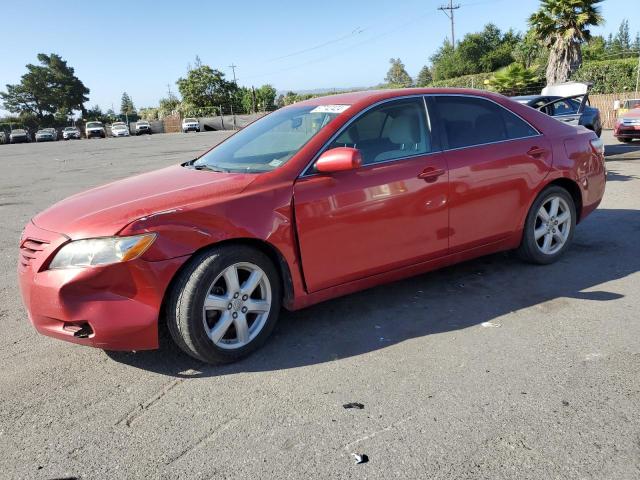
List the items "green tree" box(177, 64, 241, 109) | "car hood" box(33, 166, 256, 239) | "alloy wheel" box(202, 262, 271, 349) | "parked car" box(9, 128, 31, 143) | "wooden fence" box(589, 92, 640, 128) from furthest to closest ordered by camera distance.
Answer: "green tree" box(177, 64, 241, 109) < "parked car" box(9, 128, 31, 143) < "wooden fence" box(589, 92, 640, 128) < "alloy wheel" box(202, 262, 271, 349) < "car hood" box(33, 166, 256, 239)

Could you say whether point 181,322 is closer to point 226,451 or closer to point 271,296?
point 271,296

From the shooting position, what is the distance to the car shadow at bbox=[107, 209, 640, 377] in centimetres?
332

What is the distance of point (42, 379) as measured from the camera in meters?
3.15

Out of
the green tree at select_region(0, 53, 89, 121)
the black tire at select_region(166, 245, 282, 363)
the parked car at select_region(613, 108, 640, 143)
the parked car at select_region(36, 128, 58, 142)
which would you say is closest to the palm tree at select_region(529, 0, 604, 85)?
the parked car at select_region(613, 108, 640, 143)

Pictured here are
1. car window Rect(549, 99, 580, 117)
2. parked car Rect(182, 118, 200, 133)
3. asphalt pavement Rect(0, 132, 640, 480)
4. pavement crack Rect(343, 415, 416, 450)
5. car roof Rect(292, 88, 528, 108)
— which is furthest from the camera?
parked car Rect(182, 118, 200, 133)

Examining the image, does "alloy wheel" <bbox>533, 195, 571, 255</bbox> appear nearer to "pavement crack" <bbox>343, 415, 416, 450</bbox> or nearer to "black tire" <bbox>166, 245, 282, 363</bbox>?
"pavement crack" <bbox>343, 415, 416, 450</bbox>

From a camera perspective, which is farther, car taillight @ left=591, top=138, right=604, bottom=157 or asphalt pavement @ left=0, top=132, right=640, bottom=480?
car taillight @ left=591, top=138, right=604, bottom=157

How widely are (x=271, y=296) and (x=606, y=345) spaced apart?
2112 mm

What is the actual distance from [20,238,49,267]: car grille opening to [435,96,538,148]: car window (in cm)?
291

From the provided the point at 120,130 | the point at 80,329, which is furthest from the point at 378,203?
the point at 120,130

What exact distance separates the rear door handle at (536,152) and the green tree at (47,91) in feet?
264

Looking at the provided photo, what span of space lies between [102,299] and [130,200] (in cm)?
69

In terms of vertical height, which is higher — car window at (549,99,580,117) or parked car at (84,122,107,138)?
parked car at (84,122,107,138)

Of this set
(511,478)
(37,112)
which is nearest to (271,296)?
(511,478)
